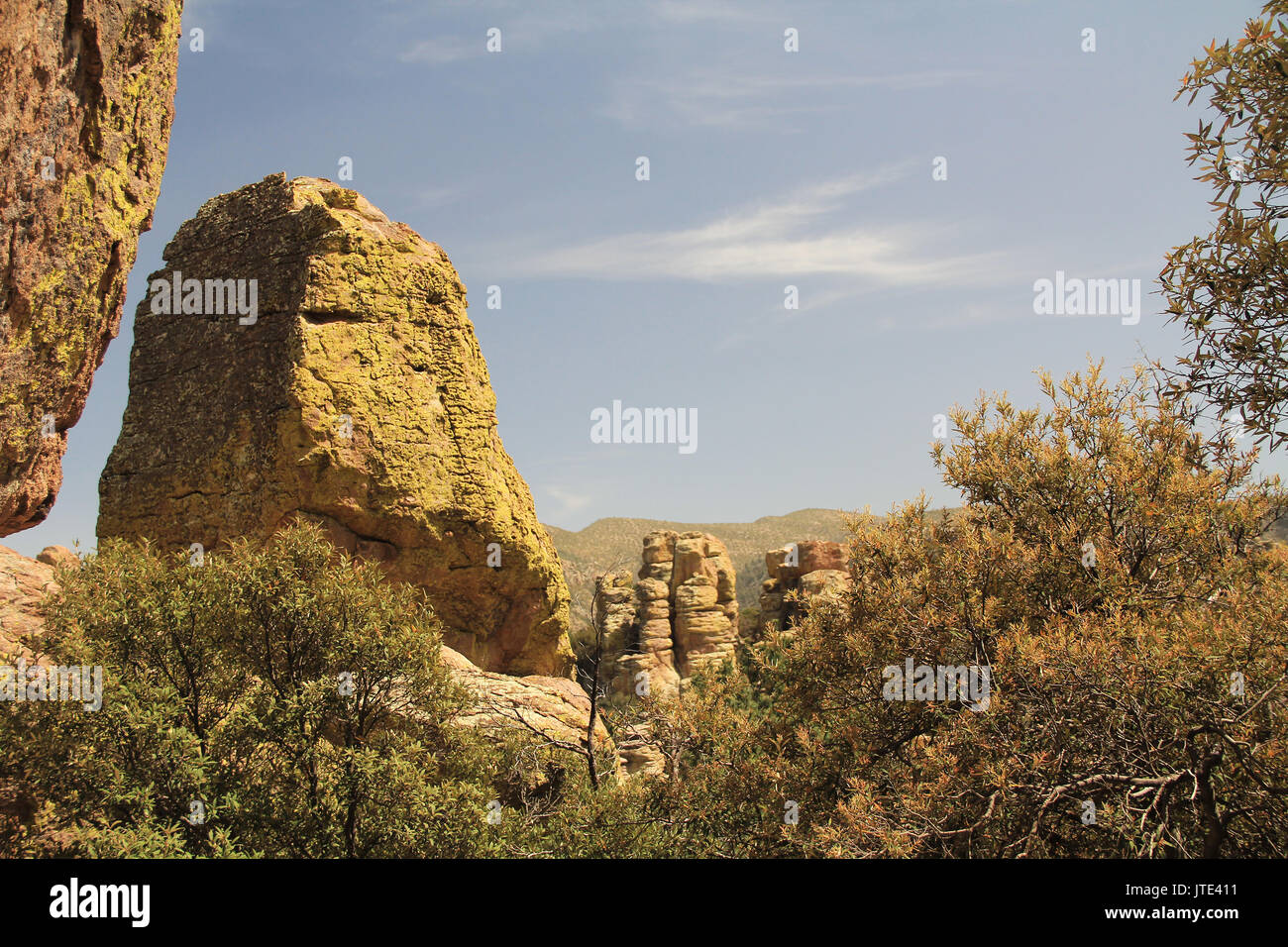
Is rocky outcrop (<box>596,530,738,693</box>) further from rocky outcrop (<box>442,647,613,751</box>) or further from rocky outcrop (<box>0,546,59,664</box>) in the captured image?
rocky outcrop (<box>0,546,59,664</box>)

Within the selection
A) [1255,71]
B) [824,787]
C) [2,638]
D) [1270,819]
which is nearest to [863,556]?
[824,787]

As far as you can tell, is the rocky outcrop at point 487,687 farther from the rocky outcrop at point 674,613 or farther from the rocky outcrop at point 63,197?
the rocky outcrop at point 674,613

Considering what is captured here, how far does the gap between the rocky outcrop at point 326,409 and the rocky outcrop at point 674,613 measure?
33684 mm

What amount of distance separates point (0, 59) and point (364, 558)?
7.95 m

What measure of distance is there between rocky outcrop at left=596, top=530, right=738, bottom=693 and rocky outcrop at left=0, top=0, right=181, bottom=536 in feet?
133

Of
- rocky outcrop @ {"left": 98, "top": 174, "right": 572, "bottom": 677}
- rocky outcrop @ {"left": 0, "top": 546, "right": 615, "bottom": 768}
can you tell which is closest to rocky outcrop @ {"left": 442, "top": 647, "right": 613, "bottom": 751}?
rocky outcrop @ {"left": 0, "top": 546, "right": 615, "bottom": 768}

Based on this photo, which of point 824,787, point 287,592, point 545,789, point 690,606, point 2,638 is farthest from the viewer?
point 690,606

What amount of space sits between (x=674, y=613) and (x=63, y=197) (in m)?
45.7

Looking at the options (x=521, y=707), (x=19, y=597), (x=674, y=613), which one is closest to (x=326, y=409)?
(x=19, y=597)

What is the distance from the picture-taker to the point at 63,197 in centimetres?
632

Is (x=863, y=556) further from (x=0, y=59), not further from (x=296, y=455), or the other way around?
(x=0, y=59)

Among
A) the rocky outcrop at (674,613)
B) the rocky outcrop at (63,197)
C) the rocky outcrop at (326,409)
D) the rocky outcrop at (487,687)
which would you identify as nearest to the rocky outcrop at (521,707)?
the rocky outcrop at (487,687)

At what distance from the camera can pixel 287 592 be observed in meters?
10.2

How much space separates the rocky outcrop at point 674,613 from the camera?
47.7 m
